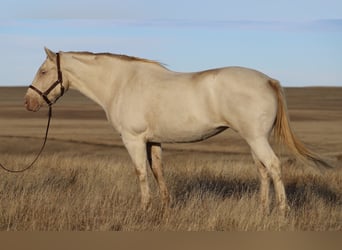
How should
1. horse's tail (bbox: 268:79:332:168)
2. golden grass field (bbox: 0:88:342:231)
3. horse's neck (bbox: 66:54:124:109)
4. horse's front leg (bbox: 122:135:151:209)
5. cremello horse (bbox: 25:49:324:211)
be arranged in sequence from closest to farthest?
golden grass field (bbox: 0:88:342:231), cremello horse (bbox: 25:49:324:211), horse's tail (bbox: 268:79:332:168), horse's front leg (bbox: 122:135:151:209), horse's neck (bbox: 66:54:124:109)

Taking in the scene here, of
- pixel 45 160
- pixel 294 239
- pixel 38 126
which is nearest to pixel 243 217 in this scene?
pixel 294 239

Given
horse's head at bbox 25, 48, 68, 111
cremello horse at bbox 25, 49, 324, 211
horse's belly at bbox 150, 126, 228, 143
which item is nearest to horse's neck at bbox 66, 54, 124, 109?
cremello horse at bbox 25, 49, 324, 211

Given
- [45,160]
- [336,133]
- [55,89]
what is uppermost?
[55,89]

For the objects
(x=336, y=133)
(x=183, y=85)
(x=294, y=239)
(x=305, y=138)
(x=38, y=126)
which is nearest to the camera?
(x=294, y=239)

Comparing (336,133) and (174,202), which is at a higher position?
(174,202)

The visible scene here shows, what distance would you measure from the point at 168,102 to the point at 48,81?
201 cm

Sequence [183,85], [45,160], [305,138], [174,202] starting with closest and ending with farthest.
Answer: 1. [183,85]
2. [174,202]
3. [45,160]
4. [305,138]

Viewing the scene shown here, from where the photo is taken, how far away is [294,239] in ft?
21.2

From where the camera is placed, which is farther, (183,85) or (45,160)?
(45,160)

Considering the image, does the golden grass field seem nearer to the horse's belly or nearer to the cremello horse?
the cremello horse

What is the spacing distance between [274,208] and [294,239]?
1.38 m

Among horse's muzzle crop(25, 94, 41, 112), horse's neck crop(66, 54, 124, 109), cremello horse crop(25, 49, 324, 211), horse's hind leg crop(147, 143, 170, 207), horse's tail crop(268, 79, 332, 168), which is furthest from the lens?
horse's muzzle crop(25, 94, 41, 112)

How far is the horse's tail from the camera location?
25.9ft

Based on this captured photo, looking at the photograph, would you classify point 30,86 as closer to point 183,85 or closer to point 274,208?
point 183,85
